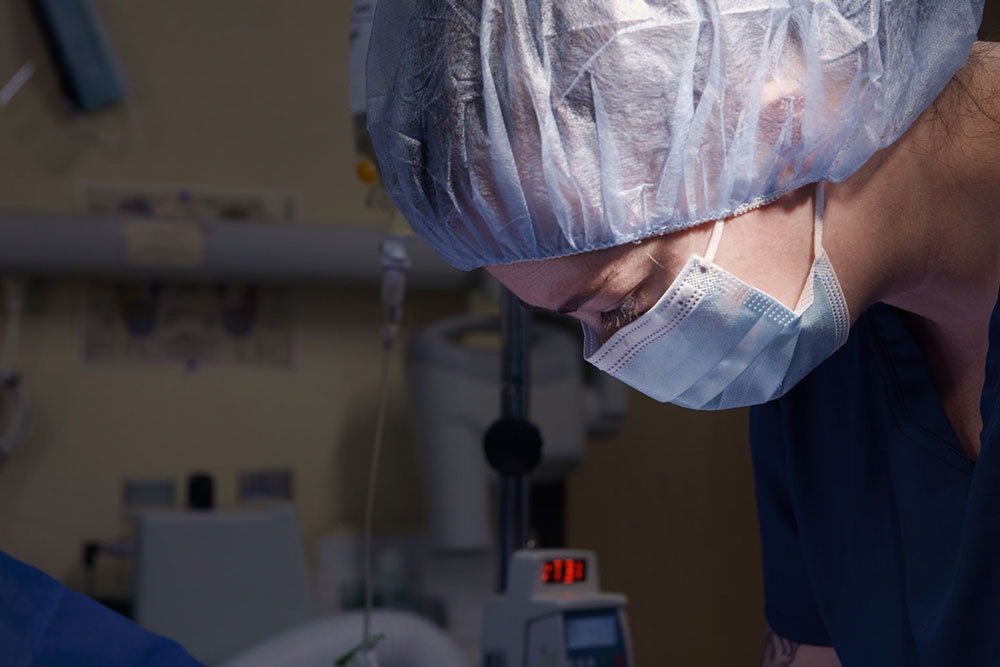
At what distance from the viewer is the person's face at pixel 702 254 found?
2.39 feet

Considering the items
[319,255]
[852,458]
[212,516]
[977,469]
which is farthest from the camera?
[319,255]

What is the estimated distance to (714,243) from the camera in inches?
28.6

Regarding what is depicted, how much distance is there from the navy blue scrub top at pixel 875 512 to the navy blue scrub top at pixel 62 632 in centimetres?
60

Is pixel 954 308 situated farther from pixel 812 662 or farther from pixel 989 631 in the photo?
pixel 812 662

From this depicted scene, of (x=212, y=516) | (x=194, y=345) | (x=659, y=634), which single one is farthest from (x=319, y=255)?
(x=659, y=634)

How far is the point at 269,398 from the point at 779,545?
156 cm

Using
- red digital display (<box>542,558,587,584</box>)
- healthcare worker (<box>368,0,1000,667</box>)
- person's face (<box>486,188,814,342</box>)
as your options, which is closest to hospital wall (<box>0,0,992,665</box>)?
red digital display (<box>542,558,587,584</box>)

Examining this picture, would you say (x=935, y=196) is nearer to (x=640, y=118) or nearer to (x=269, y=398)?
(x=640, y=118)

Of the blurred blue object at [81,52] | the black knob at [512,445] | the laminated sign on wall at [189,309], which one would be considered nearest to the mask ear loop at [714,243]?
the black knob at [512,445]

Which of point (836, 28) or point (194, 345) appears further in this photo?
point (194, 345)

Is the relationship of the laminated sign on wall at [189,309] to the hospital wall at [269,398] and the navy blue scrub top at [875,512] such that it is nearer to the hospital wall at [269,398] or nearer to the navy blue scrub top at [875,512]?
the hospital wall at [269,398]

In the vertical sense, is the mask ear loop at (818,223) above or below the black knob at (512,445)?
above

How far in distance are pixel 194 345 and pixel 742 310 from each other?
1784 mm

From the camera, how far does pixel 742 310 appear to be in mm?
730
